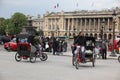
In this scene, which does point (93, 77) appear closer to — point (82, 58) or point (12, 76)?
point (12, 76)

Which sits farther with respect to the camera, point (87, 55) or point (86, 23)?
point (86, 23)

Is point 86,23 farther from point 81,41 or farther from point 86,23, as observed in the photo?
point 81,41

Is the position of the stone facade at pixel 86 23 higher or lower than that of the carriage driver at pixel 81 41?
lower

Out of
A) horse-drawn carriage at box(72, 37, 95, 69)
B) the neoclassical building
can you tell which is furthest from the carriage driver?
the neoclassical building

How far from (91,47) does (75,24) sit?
171m

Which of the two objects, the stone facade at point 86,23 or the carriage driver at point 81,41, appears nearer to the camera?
the carriage driver at point 81,41

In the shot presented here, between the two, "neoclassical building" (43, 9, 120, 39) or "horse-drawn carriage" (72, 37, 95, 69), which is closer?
"horse-drawn carriage" (72, 37, 95, 69)

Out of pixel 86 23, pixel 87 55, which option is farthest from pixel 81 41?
pixel 86 23

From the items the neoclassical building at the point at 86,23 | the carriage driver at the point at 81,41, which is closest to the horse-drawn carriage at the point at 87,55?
the carriage driver at the point at 81,41

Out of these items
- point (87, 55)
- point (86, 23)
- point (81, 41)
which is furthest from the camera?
point (86, 23)

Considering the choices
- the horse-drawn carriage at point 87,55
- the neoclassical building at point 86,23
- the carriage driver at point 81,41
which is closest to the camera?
the horse-drawn carriage at point 87,55

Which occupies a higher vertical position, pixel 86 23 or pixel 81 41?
pixel 81 41

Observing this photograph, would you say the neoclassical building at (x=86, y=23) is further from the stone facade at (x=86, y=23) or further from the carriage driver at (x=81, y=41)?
the carriage driver at (x=81, y=41)

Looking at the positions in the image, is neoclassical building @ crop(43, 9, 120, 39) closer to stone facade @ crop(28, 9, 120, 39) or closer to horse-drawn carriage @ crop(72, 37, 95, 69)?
stone facade @ crop(28, 9, 120, 39)
